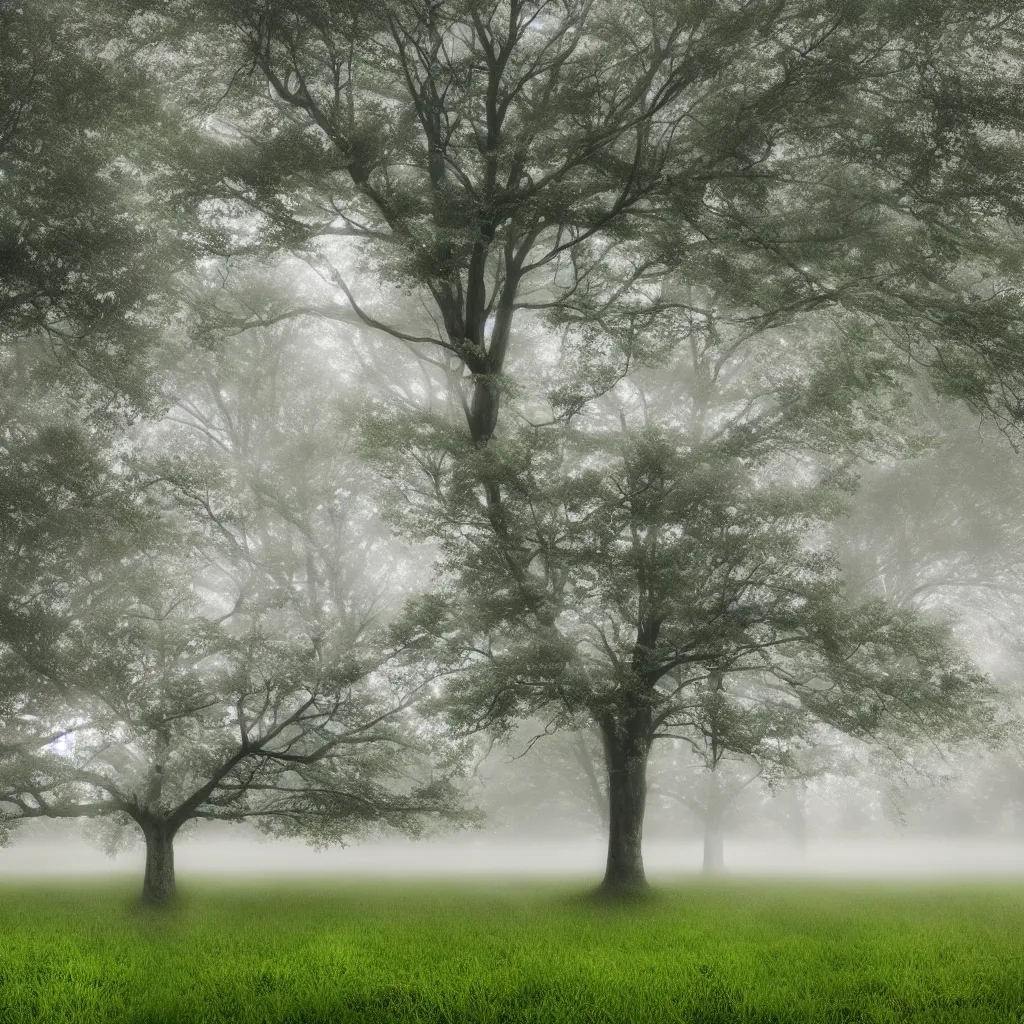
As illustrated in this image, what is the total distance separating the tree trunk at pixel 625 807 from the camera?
15.5 m

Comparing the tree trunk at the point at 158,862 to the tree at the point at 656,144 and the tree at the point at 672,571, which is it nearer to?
the tree at the point at 672,571

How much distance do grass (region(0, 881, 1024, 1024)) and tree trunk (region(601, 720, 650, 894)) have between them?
5.35 feet

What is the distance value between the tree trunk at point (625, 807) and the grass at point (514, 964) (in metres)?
1.63

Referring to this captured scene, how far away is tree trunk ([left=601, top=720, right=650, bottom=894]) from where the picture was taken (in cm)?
1552

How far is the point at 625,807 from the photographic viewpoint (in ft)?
52.5

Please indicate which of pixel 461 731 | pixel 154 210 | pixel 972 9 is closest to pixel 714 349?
pixel 972 9

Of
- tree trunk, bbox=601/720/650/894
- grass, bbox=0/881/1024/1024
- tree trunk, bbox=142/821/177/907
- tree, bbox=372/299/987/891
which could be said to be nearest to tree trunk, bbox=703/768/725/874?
tree trunk, bbox=601/720/650/894

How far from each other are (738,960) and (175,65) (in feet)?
51.1

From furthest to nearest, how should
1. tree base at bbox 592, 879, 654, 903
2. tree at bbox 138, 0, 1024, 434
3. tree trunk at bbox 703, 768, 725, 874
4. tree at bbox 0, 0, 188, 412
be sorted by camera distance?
tree trunk at bbox 703, 768, 725, 874 → tree base at bbox 592, 879, 654, 903 → tree at bbox 0, 0, 188, 412 → tree at bbox 138, 0, 1024, 434

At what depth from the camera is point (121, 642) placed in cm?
1395

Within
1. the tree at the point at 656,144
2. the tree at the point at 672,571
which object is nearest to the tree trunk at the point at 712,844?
the tree at the point at 672,571

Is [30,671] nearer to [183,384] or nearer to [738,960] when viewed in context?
[183,384]

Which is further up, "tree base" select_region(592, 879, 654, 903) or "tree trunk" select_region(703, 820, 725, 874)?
"tree base" select_region(592, 879, 654, 903)

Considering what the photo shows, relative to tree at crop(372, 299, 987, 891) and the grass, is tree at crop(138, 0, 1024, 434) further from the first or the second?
the grass
